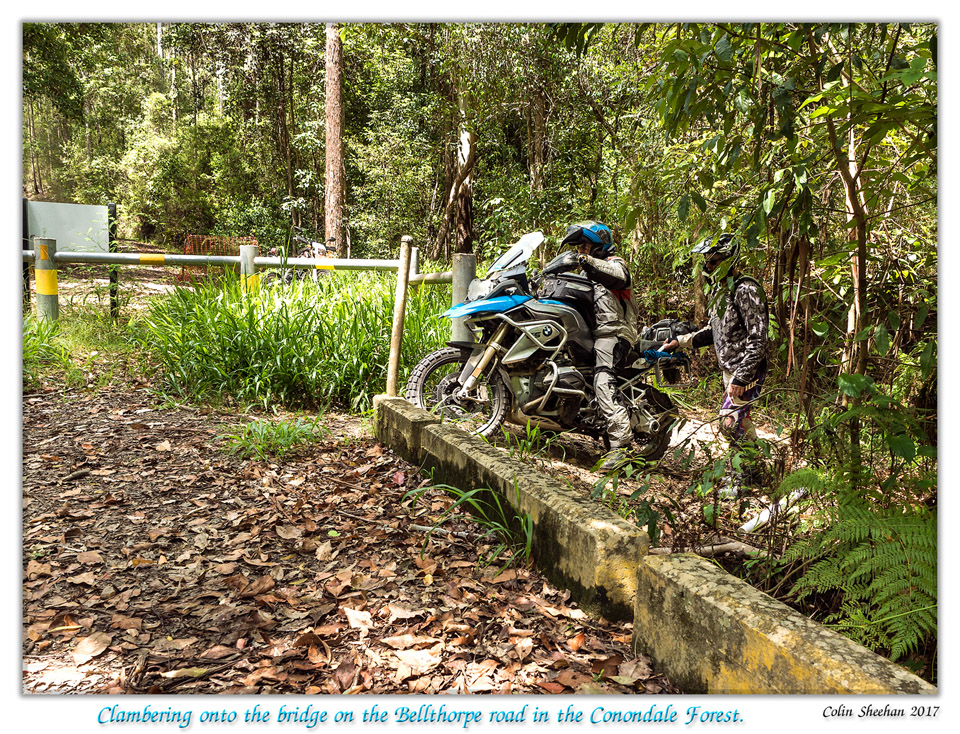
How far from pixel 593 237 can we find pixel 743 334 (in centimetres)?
120

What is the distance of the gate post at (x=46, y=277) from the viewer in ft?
19.7

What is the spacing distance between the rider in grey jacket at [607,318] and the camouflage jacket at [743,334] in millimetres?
650

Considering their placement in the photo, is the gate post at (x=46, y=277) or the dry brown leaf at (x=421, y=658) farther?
the gate post at (x=46, y=277)

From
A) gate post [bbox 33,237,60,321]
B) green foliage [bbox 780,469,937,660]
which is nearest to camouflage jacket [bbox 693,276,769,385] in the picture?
green foliage [bbox 780,469,937,660]

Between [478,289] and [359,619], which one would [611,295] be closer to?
[478,289]

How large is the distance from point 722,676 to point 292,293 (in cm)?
501

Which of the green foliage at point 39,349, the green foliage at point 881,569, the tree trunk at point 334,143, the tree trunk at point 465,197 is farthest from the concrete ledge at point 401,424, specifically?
the tree trunk at point 334,143

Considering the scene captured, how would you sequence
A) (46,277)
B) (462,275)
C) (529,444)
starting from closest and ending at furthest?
(529,444) → (462,275) → (46,277)

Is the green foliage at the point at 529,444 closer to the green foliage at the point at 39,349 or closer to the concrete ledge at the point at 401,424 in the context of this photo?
the concrete ledge at the point at 401,424

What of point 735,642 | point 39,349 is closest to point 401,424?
point 735,642

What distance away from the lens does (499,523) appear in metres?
2.92

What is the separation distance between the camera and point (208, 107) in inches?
737

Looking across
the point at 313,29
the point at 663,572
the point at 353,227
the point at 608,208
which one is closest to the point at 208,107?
the point at 313,29

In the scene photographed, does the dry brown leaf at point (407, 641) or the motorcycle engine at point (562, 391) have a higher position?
the motorcycle engine at point (562, 391)
